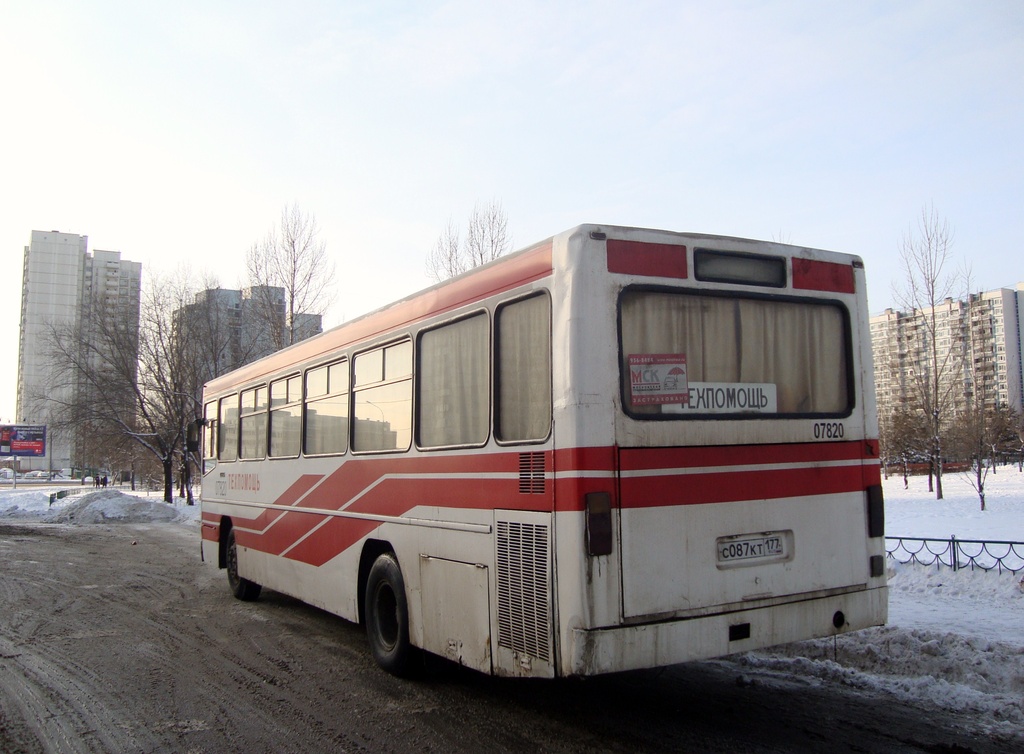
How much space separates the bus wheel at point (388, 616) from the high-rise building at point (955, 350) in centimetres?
421

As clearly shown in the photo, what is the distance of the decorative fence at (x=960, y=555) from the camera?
34.9 ft

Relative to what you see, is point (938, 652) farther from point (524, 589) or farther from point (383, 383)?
point (383, 383)

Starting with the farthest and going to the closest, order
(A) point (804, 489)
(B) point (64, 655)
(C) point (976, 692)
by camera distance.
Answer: (B) point (64, 655) < (C) point (976, 692) < (A) point (804, 489)

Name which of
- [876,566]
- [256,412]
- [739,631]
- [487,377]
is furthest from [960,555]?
[256,412]

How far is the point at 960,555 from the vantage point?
1323 centimetres

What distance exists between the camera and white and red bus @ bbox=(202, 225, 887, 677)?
475 centimetres

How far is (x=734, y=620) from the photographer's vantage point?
16.4ft

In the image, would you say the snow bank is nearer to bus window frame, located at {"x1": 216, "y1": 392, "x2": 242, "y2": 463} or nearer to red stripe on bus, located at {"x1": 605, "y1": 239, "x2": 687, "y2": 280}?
bus window frame, located at {"x1": 216, "y1": 392, "x2": 242, "y2": 463}

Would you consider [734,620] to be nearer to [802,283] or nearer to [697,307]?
[697,307]

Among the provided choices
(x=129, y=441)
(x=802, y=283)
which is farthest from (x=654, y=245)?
(x=129, y=441)

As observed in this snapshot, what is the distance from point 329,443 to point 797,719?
496cm

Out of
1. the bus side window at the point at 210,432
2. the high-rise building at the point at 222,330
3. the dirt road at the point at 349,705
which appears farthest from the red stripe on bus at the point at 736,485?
the high-rise building at the point at 222,330

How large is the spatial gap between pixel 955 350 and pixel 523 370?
104 feet

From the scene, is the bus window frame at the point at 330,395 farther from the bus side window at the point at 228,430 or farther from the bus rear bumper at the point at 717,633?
the bus rear bumper at the point at 717,633
